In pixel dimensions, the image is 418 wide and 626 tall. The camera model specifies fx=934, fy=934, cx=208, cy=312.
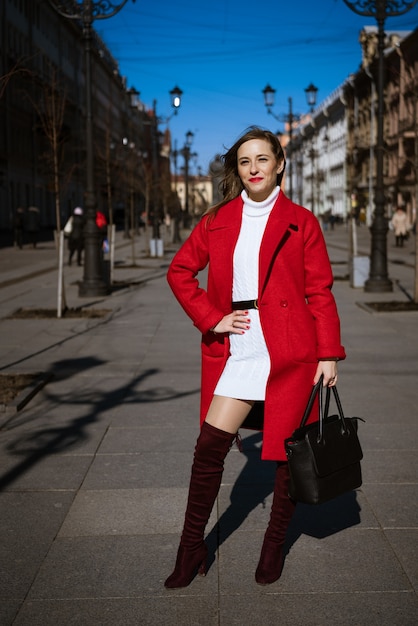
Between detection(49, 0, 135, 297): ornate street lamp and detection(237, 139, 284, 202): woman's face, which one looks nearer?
detection(237, 139, 284, 202): woman's face

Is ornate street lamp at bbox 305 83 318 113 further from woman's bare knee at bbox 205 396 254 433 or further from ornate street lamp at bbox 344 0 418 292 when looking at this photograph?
woman's bare knee at bbox 205 396 254 433

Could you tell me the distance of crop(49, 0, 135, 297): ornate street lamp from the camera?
15266 mm

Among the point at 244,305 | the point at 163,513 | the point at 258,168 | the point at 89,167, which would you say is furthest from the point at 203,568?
the point at 89,167

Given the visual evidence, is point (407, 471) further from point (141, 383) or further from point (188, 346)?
point (188, 346)

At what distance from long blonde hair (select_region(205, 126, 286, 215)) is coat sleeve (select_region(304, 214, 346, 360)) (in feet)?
1.00

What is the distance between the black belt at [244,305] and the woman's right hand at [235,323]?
0.14 ft

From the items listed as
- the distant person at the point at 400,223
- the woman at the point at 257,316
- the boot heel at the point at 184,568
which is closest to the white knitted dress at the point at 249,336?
the woman at the point at 257,316

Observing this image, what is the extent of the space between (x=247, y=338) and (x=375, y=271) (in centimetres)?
1387

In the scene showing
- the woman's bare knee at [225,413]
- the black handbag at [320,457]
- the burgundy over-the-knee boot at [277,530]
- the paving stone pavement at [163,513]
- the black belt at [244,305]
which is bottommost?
the paving stone pavement at [163,513]

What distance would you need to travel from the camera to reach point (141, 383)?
27.1 feet

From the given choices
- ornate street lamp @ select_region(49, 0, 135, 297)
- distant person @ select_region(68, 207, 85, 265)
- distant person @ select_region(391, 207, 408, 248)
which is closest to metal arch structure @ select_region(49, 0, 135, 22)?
ornate street lamp @ select_region(49, 0, 135, 297)

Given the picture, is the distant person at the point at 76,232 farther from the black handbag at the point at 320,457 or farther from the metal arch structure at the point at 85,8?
the black handbag at the point at 320,457

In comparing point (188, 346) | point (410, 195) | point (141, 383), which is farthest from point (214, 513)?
point (410, 195)

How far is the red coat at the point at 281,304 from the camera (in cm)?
344
